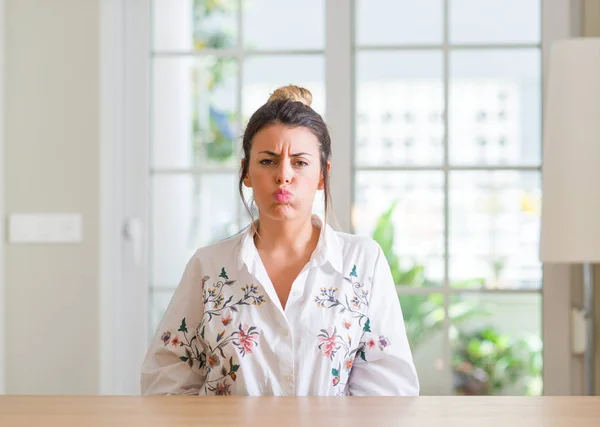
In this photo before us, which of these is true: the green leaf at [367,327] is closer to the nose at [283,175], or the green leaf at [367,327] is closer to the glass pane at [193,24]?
the nose at [283,175]

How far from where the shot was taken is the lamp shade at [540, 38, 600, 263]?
243cm

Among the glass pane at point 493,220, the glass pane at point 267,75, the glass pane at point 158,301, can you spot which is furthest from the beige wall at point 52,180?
the glass pane at point 493,220

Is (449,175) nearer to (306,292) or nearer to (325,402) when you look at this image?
(306,292)

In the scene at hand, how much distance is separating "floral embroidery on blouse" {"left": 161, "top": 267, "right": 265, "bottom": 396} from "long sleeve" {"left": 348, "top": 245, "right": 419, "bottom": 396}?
20 cm

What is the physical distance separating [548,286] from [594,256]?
500mm

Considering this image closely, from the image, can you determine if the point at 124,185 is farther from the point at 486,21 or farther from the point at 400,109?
the point at 486,21

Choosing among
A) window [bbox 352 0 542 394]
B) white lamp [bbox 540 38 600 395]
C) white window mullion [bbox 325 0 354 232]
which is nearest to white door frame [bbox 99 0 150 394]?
white window mullion [bbox 325 0 354 232]

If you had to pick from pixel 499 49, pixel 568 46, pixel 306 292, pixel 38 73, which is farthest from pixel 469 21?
pixel 306 292

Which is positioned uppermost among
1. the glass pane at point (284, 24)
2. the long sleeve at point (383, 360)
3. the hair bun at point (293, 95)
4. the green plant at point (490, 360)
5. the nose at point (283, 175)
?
the glass pane at point (284, 24)

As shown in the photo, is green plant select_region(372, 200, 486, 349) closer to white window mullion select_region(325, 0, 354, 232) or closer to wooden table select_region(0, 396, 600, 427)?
white window mullion select_region(325, 0, 354, 232)

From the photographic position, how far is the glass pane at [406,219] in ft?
9.68

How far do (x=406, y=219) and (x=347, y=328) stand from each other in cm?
154

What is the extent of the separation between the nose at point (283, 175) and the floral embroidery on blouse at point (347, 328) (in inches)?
8.6

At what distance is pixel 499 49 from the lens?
9.74 feet
